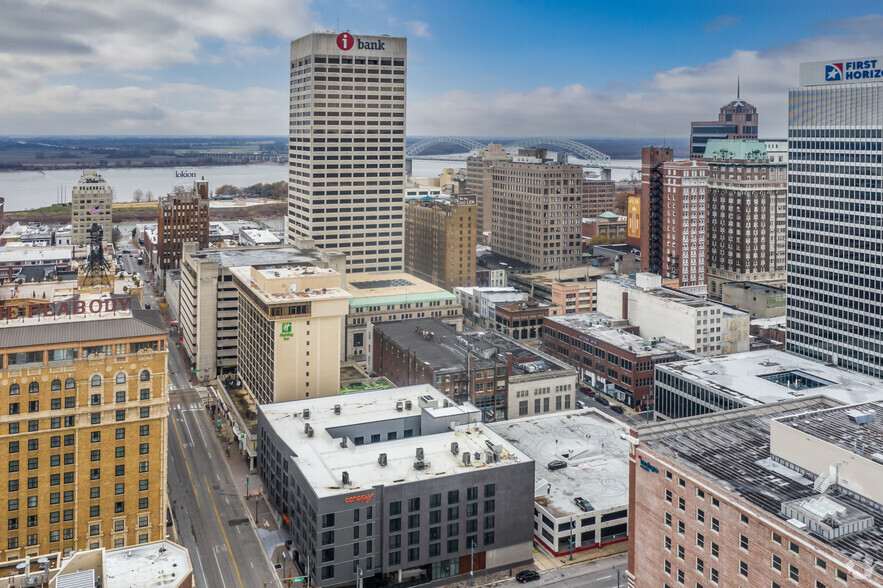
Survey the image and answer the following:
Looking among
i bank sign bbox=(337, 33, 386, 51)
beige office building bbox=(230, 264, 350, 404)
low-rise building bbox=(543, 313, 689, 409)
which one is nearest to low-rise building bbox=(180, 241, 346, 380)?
beige office building bbox=(230, 264, 350, 404)

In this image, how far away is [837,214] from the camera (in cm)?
12050

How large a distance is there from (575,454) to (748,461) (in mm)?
33799

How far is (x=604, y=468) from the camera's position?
94750 mm

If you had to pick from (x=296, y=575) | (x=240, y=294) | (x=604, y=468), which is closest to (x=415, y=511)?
(x=296, y=575)

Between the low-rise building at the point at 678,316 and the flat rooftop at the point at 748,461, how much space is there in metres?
55.1

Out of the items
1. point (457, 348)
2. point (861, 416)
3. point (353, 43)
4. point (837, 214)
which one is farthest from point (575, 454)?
point (353, 43)

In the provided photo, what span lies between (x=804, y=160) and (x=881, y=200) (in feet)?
47.3

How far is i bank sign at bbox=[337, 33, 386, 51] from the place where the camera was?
551ft

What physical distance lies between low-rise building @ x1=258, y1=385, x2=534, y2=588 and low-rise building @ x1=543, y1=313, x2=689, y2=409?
153ft

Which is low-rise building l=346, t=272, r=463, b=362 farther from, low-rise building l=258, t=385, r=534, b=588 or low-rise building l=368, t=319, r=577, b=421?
low-rise building l=258, t=385, r=534, b=588

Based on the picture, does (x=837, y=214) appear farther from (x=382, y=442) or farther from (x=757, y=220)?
(x=382, y=442)

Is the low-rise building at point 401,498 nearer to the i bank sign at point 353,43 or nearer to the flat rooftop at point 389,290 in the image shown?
the flat rooftop at point 389,290

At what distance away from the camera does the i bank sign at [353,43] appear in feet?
551

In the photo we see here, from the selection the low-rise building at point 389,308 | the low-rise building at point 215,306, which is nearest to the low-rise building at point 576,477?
the low-rise building at point 389,308
